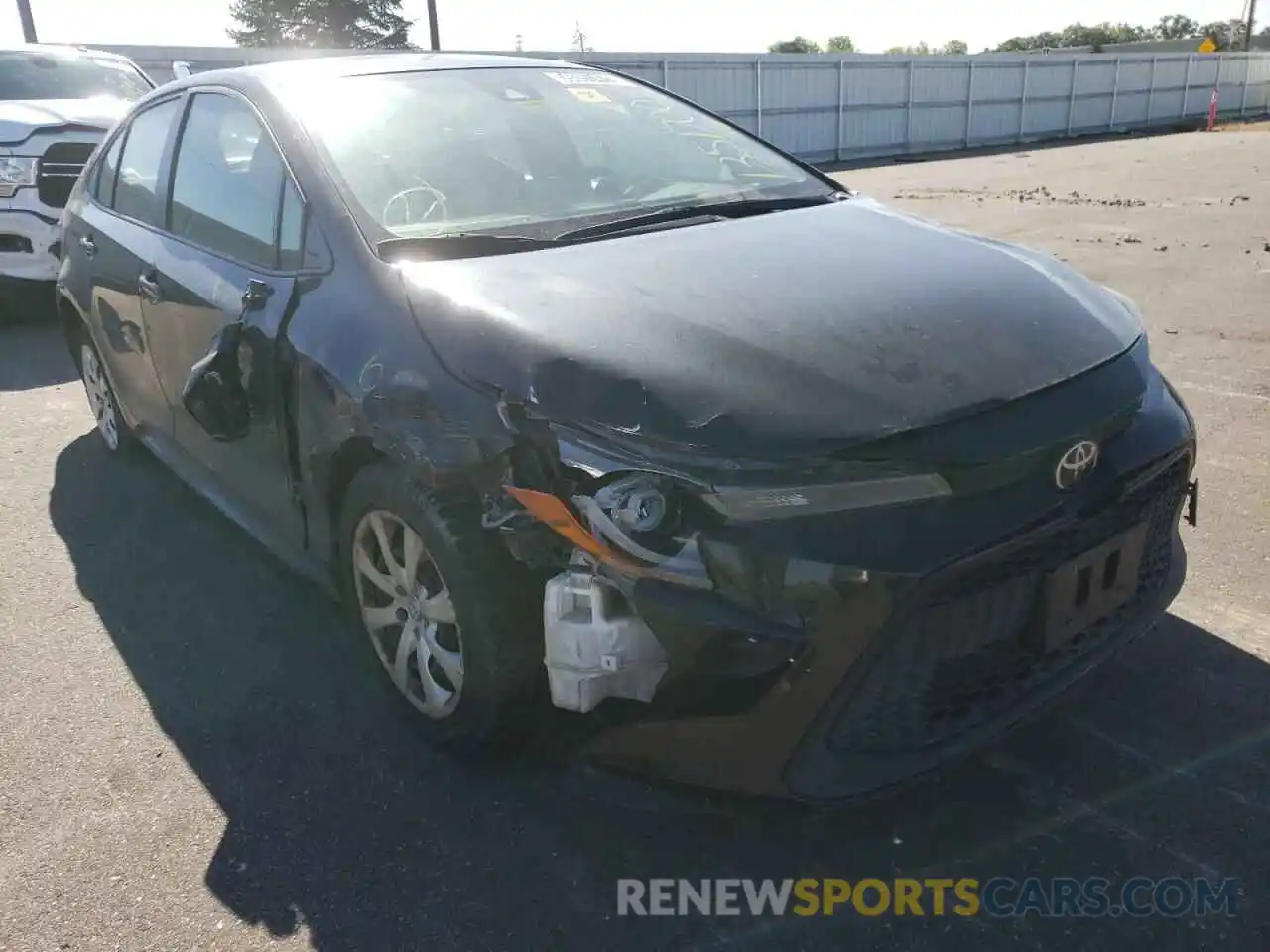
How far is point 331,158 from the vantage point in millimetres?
2967

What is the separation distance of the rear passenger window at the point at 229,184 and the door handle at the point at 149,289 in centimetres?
20

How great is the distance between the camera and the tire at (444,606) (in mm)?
2354

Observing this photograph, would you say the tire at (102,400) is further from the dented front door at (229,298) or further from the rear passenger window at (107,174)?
the dented front door at (229,298)

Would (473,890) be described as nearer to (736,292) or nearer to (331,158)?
(736,292)

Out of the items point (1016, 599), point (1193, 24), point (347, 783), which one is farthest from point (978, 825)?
point (1193, 24)

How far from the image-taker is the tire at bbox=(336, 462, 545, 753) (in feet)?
7.72

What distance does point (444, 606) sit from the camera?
254 cm

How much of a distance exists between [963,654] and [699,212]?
62.8 inches

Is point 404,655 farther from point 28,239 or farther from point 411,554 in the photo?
point 28,239

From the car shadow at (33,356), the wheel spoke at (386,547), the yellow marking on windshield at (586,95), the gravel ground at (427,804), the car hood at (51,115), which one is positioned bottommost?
the car shadow at (33,356)

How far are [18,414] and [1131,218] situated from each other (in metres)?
11.0

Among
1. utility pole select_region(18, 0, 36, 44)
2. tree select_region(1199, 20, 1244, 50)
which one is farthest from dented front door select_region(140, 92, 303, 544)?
tree select_region(1199, 20, 1244, 50)

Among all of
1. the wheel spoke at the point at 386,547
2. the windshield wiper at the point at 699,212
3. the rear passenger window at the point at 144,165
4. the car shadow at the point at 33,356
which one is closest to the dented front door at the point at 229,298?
the rear passenger window at the point at 144,165

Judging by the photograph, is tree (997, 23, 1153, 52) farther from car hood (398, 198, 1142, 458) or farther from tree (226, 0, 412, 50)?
car hood (398, 198, 1142, 458)
